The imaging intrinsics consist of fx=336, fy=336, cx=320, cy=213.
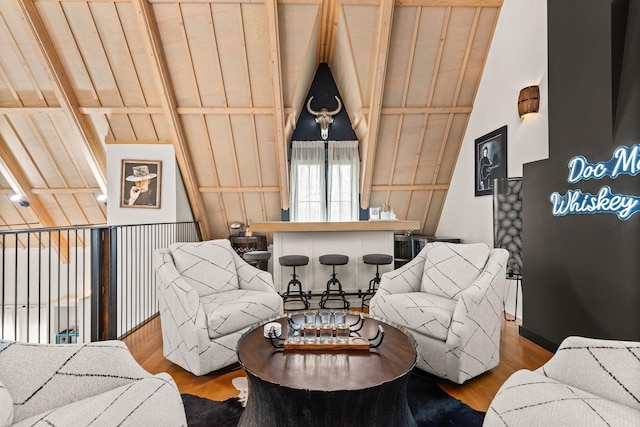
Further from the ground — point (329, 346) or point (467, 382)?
point (329, 346)

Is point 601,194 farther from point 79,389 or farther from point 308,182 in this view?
point 308,182

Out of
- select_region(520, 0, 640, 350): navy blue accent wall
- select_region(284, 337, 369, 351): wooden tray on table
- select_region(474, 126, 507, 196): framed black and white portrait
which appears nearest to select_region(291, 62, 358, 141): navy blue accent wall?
select_region(474, 126, 507, 196): framed black and white portrait

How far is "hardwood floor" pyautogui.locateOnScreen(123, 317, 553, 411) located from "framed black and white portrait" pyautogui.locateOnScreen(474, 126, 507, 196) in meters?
1.99

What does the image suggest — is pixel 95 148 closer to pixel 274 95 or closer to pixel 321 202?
pixel 274 95

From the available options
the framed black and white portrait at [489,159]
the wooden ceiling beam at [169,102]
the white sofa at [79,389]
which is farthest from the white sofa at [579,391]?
the wooden ceiling beam at [169,102]

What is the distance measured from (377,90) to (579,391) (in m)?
4.53

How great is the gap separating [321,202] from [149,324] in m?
3.86

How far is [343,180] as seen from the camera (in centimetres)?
685

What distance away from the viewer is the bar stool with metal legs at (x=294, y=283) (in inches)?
164

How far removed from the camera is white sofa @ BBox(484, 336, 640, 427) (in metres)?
1.05

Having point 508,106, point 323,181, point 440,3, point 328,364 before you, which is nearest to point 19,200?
point 323,181

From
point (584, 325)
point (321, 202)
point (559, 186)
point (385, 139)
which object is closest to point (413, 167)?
point (385, 139)

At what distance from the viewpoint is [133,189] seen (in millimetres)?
5656

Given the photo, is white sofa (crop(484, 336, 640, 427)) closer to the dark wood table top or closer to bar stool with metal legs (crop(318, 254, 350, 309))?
the dark wood table top
